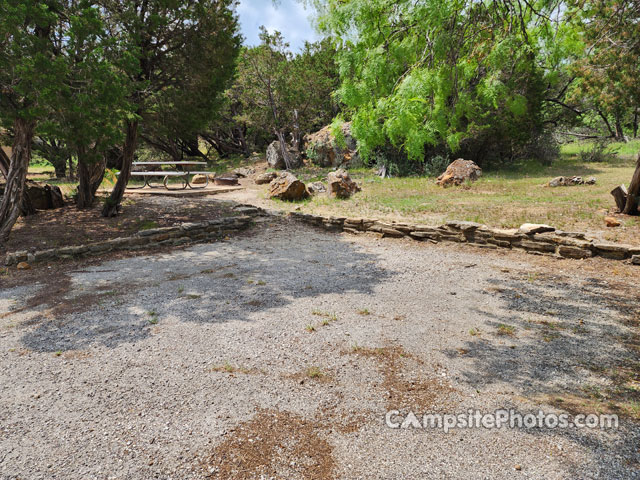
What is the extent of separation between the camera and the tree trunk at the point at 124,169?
360 inches

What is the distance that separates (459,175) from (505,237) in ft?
23.1

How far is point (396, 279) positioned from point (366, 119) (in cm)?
305

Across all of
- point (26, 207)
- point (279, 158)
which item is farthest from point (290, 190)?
point (279, 158)

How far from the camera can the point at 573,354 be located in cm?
325

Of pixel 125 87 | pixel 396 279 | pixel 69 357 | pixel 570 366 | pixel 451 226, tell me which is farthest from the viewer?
pixel 451 226

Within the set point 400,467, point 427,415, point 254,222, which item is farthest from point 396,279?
point 254,222


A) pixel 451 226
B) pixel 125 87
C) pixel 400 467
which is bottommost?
pixel 400 467

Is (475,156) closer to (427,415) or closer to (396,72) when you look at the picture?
(396,72)

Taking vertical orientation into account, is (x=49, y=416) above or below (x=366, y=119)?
below

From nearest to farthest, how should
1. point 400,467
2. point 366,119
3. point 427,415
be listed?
point 400,467, point 427,415, point 366,119

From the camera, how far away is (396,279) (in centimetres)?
542

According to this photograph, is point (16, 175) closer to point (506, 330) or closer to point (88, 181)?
point (88, 181)

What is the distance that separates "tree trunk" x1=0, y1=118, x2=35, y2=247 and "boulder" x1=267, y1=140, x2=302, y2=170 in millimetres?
14478

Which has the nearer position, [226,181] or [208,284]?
[208,284]
